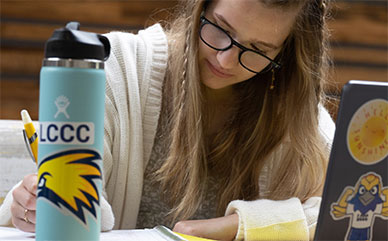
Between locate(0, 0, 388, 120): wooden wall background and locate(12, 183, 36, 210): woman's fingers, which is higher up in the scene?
locate(0, 0, 388, 120): wooden wall background

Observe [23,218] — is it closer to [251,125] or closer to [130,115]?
[130,115]

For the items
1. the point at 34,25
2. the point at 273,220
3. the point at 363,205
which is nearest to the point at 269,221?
the point at 273,220

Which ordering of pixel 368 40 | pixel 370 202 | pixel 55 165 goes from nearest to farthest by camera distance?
pixel 55 165 → pixel 370 202 → pixel 368 40

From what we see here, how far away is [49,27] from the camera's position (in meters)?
2.90

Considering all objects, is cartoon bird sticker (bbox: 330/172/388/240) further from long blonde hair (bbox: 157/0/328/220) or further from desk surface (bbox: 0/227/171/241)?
long blonde hair (bbox: 157/0/328/220)

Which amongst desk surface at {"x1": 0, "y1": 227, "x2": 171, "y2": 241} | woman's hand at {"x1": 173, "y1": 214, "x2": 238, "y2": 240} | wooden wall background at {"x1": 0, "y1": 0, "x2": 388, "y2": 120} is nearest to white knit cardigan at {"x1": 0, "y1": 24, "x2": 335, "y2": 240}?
woman's hand at {"x1": 173, "y1": 214, "x2": 238, "y2": 240}

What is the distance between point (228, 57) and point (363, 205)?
1.67 feet

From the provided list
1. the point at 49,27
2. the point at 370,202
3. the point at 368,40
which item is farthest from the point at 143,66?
the point at 368,40

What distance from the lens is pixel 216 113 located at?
58.4 inches

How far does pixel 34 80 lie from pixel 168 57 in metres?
1.69

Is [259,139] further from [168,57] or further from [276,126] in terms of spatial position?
[168,57]

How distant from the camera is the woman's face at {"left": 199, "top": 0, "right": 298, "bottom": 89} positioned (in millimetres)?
1185

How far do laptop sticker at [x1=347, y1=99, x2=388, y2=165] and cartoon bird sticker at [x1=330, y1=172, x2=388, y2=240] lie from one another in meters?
0.03

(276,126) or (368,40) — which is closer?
(276,126)
